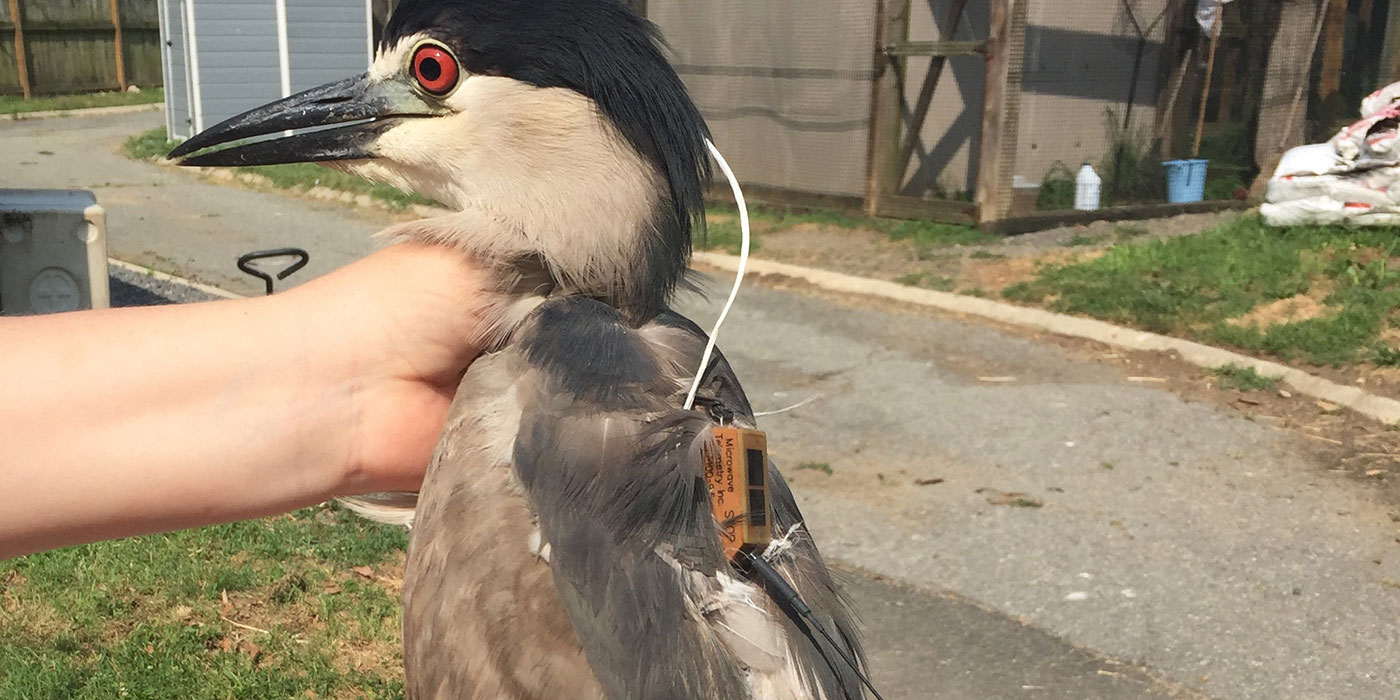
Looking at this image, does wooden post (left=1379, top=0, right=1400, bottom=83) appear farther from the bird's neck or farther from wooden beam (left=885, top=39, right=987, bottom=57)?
the bird's neck

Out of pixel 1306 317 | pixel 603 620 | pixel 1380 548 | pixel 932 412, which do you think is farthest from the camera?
pixel 1306 317

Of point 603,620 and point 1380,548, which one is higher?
point 603,620

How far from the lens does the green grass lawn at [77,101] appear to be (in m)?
23.8

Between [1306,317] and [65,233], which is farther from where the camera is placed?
[1306,317]

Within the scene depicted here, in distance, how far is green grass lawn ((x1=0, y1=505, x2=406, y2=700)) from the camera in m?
3.48

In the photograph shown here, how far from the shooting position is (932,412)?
6.36 meters

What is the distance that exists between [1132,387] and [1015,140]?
391cm

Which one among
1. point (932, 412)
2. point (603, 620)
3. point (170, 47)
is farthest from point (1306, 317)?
point (170, 47)

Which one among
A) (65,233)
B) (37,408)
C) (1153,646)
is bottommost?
(1153,646)

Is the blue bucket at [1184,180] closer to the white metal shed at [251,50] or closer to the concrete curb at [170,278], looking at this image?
the concrete curb at [170,278]

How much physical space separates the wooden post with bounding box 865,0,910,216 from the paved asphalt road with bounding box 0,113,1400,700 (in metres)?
3.28

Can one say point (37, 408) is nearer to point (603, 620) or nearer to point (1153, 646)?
point (603, 620)

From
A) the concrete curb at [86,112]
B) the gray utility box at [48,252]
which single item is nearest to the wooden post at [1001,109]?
the gray utility box at [48,252]

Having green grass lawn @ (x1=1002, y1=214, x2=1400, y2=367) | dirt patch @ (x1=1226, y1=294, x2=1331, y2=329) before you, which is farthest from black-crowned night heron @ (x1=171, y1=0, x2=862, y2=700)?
dirt patch @ (x1=1226, y1=294, x2=1331, y2=329)
